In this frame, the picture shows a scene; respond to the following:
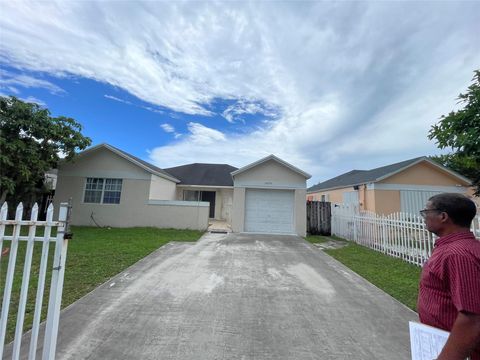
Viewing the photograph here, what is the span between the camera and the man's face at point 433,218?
169 cm

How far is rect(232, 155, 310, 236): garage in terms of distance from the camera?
14438 mm

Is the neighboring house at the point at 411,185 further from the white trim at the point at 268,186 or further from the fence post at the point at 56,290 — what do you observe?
the fence post at the point at 56,290

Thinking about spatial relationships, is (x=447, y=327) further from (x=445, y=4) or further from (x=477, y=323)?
(x=445, y=4)

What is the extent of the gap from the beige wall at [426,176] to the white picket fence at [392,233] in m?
5.66

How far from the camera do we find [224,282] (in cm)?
563

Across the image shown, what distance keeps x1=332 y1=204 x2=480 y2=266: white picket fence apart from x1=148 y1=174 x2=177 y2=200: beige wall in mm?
11003

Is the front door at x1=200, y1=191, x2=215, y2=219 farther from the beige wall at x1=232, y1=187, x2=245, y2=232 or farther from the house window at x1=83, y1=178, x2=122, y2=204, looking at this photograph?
the house window at x1=83, y1=178, x2=122, y2=204

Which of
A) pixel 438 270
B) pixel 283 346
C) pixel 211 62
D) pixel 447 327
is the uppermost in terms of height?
pixel 211 62

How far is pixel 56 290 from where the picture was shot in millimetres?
2355

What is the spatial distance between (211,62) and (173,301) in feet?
30.5

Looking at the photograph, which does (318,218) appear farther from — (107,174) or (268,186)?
(107,174)

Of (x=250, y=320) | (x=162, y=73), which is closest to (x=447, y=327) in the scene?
(x=250, y=320)

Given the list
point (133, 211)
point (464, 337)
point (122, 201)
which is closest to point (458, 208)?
point (464, 337)

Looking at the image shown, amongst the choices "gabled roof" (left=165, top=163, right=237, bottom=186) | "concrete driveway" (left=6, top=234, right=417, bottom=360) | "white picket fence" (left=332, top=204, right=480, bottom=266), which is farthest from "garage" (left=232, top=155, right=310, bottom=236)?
"concrete driveway" (left=6, top=234, right=417, bottom=360)
